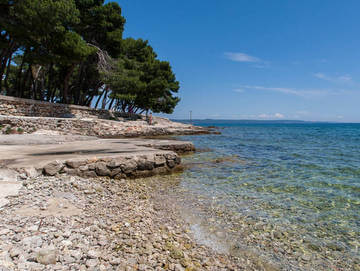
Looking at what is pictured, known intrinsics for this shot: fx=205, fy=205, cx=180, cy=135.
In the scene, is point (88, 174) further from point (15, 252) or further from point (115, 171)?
point (15, 252)

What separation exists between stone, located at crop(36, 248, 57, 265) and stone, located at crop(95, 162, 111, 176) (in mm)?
3434

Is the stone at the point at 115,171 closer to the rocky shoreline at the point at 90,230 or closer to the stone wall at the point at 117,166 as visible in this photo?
the stone wall at the point at 117,166

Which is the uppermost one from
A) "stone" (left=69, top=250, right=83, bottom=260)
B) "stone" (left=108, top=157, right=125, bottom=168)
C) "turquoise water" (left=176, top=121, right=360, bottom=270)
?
"stone" (left=108, top=157, right=125, bottom=168)

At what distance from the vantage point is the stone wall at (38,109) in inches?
600

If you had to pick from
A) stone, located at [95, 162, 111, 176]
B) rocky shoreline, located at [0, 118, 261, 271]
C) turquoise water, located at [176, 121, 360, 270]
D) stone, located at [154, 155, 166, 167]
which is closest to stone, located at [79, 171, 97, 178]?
stone, located at [95, 162, 111, 176]

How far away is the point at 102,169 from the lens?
223 inches

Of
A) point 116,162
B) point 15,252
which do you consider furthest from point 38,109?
point 15,252

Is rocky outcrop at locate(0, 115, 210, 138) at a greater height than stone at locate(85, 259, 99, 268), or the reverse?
rocky outcrop at locate(0, 115, 210, 138)

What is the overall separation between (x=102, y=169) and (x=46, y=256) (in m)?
3.61

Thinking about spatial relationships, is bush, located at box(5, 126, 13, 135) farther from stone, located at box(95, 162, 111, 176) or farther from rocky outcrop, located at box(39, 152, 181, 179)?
stone, located at box(95, 162, 111, 176)

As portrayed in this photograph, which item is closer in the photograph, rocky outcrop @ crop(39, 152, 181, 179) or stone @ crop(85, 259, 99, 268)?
stone @ crop(85, 259, 99, 268)

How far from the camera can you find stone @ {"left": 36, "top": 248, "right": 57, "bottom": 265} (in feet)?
6.88

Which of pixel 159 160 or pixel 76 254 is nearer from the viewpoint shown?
pixel 76 254

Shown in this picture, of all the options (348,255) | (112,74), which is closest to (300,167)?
(348,255)
